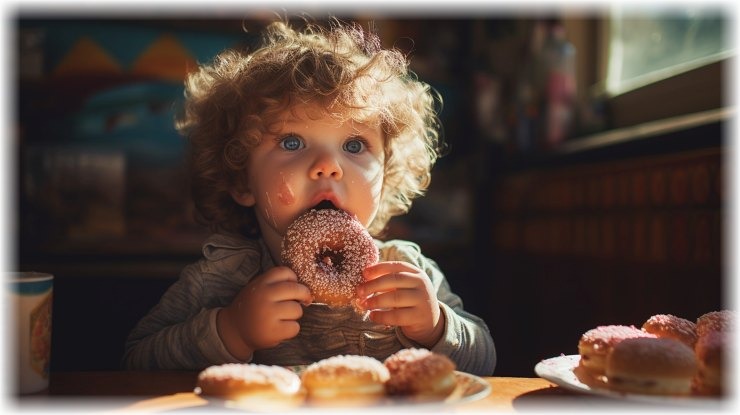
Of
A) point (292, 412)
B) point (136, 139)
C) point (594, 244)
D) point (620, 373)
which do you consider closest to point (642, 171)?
point (594, 244)

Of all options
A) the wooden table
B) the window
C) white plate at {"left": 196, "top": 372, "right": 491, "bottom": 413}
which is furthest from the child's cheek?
the window

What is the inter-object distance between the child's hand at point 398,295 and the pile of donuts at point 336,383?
0.79ft

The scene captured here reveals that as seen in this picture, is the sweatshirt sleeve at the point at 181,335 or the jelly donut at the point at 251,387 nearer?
the jelly donut at the point at 251,387

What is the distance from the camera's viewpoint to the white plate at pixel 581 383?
664mm

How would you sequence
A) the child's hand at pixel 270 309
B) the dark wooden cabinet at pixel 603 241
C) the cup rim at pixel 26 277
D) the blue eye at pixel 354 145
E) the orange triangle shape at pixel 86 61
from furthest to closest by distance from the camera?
the orange triangle shape at pixel 86 61 → the dark wooden cabinet at pixel 603 241 → the blue eye at pixel 354 145 → the child's hand at pixel 270 309 → the cup rim at pixel 26 277

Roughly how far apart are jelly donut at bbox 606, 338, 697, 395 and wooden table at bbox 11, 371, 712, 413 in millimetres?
36

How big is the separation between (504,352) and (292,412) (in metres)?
2.29

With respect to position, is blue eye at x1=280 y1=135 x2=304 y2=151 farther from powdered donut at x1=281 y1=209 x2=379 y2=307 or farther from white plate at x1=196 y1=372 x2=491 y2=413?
white plate at x1=196 y1=372 x2=491 y2=413

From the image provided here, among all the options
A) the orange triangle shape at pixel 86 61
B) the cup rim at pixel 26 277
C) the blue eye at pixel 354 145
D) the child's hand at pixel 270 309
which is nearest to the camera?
the cup rim at pixel 26 277

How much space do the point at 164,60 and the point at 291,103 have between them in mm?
2161

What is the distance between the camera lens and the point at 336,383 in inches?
27.1

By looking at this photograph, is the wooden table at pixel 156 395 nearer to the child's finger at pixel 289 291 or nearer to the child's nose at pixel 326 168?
the child's finger at pixel 289 291

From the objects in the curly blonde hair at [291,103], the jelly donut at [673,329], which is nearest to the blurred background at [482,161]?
the curly blonde hair at [291,103]

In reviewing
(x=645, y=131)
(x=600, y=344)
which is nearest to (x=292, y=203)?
(x=600, y=344)
